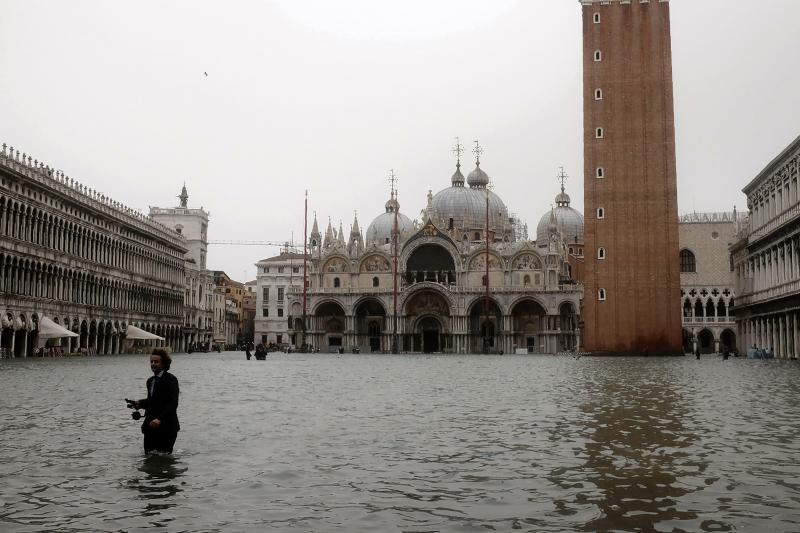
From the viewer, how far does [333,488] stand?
8.19 m

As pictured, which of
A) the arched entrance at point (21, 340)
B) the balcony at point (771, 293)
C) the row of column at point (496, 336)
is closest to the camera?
the balcony at point (771, 293)

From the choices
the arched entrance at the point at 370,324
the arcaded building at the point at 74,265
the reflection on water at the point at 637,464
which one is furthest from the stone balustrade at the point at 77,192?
the reflection on water at the point at 637,464

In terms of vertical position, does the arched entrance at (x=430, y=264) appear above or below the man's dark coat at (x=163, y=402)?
above

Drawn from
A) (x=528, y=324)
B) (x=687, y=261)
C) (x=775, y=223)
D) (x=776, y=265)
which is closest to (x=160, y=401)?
(x=776, y=265)

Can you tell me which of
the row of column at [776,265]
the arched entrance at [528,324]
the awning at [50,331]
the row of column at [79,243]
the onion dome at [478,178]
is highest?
the onion dome at [478,178]

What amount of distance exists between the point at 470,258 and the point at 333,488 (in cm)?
8042

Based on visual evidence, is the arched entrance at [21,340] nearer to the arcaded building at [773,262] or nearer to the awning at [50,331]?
the awning at [50,331]

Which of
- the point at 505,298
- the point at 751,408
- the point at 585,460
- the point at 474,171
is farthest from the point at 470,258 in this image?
the point at 585,460

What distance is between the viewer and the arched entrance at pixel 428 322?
8719 cm

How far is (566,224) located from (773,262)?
5924cm

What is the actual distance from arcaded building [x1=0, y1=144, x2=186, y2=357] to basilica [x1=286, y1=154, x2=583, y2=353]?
16.9 metres

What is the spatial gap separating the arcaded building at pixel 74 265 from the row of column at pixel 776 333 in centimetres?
4140

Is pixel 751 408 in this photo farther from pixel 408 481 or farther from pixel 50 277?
pixel 50 277

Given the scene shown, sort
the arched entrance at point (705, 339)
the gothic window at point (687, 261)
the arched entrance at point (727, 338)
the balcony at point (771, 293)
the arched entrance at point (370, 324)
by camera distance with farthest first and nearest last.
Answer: the arched entrance at point (370, 324) → the gothic window at point (687, 261) → the arched entrance at point (705, 339) → the arched entrance at point (727, 338) → the balcony at point (771, 293)
